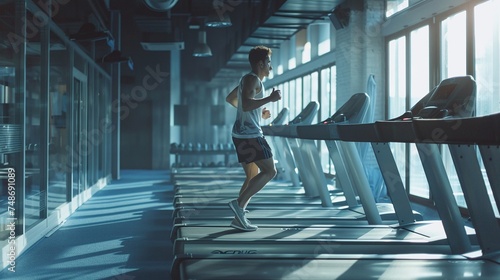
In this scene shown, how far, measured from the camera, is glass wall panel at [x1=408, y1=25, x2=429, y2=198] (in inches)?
280

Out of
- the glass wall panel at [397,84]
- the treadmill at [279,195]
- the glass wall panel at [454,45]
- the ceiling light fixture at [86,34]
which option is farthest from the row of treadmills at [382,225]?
the glass wall panel at [397,84]

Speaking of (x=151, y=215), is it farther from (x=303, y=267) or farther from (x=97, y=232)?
(x=303, y=267)

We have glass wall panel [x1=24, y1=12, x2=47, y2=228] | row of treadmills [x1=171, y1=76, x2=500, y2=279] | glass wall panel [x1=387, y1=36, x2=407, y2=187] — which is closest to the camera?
row of treadmills [x1=171, y1=76, x2=500, y2=279]

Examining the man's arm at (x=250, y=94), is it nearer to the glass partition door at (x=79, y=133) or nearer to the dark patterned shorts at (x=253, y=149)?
the dark patterned shorts at (x=253, y=149)

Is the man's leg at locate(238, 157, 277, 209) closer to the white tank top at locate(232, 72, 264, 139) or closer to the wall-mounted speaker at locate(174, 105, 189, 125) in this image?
the white tank top at locate(232, 72, 264, 139)

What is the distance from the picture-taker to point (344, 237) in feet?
13.6

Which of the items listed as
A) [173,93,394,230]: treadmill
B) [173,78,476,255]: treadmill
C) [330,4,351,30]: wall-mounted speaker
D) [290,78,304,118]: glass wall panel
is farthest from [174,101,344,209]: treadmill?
[290,78,304,118]: glass wall panel

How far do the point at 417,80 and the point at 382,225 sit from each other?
3.24m

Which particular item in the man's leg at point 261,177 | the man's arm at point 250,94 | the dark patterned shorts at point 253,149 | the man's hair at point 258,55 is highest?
the man's hair at point 258,55

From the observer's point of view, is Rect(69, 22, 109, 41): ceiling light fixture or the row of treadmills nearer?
the row of treadmills

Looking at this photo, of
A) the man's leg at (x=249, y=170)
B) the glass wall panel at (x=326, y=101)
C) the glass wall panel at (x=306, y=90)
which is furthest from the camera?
the glass wall panel at (x=306, y=90)

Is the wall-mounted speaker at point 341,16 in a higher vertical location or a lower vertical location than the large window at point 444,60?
higher

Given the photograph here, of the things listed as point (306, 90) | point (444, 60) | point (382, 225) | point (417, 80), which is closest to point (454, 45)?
point (444, 60)

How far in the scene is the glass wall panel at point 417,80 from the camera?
712 centimetres
